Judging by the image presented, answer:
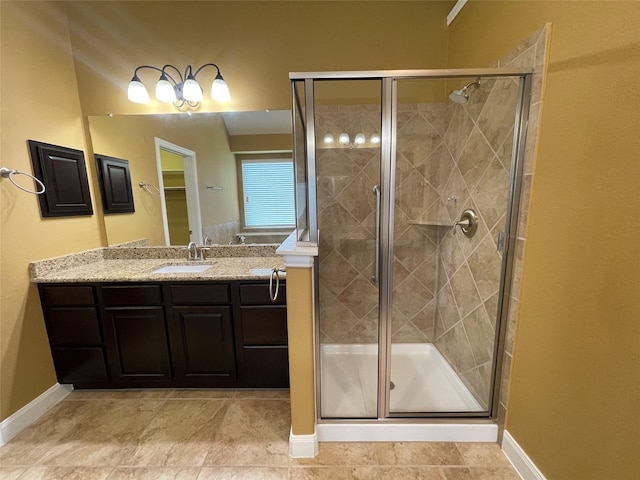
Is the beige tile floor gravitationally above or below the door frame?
below

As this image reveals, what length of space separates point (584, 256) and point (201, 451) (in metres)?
2.03

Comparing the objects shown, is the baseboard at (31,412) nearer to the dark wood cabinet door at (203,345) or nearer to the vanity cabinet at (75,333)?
the vanity cabinet at (75,333)

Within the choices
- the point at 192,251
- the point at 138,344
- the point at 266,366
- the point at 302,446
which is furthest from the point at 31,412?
the point at 302,446

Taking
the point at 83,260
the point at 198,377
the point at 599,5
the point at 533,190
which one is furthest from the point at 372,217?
the point at 83,260

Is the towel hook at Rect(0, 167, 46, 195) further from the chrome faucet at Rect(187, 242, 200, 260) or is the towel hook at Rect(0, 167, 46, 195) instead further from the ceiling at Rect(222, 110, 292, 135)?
the ceiling at Rect(222, 110, 292, 135)

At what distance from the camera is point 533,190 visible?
1.19 m

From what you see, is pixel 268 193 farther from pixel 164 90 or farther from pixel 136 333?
pixel 136 333

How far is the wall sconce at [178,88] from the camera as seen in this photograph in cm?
193

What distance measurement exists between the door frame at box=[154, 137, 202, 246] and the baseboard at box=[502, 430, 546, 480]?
2.42 m

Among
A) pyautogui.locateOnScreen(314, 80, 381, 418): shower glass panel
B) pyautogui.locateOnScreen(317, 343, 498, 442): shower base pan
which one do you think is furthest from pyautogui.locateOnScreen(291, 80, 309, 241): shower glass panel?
pyautogui.locateOnScreen(317, 343, 498, 442): shower base pan

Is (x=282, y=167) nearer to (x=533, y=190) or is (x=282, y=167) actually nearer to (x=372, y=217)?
(x=372, y=217)

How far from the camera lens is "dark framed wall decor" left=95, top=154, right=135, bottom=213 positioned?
2113 millimetres

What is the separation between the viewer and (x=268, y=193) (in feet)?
7.16

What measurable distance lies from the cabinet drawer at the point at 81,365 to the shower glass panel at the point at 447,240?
1.99m
